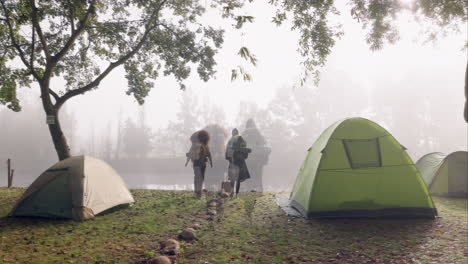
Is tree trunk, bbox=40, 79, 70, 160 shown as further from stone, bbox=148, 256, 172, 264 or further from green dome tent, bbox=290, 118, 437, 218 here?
green dome tent, bbox=290, 118, 437, 218

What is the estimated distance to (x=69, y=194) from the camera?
8398 millimetres

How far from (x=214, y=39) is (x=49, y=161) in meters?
76.9

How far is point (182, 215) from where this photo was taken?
29.7 feet

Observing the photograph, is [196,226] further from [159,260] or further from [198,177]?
[198,177]

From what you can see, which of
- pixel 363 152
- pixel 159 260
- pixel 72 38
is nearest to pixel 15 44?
pixel 72 38

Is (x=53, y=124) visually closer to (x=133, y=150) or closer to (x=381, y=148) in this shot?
(x=381, y=148)

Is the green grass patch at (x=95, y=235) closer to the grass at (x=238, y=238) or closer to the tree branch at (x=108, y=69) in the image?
the grass at (x=238, y=238)

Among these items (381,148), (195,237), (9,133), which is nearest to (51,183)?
(195,237)

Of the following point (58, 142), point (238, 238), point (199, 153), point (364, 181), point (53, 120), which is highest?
point (53, 120)

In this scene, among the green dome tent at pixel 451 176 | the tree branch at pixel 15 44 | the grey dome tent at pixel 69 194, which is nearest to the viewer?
the grey dome tent at pixel 69 194

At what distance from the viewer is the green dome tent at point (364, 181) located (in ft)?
28.1

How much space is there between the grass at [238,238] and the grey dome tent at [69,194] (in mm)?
275

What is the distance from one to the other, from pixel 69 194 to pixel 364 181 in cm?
821

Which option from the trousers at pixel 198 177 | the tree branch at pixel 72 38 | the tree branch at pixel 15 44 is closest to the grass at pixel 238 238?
the trousers at pixel 198 177
